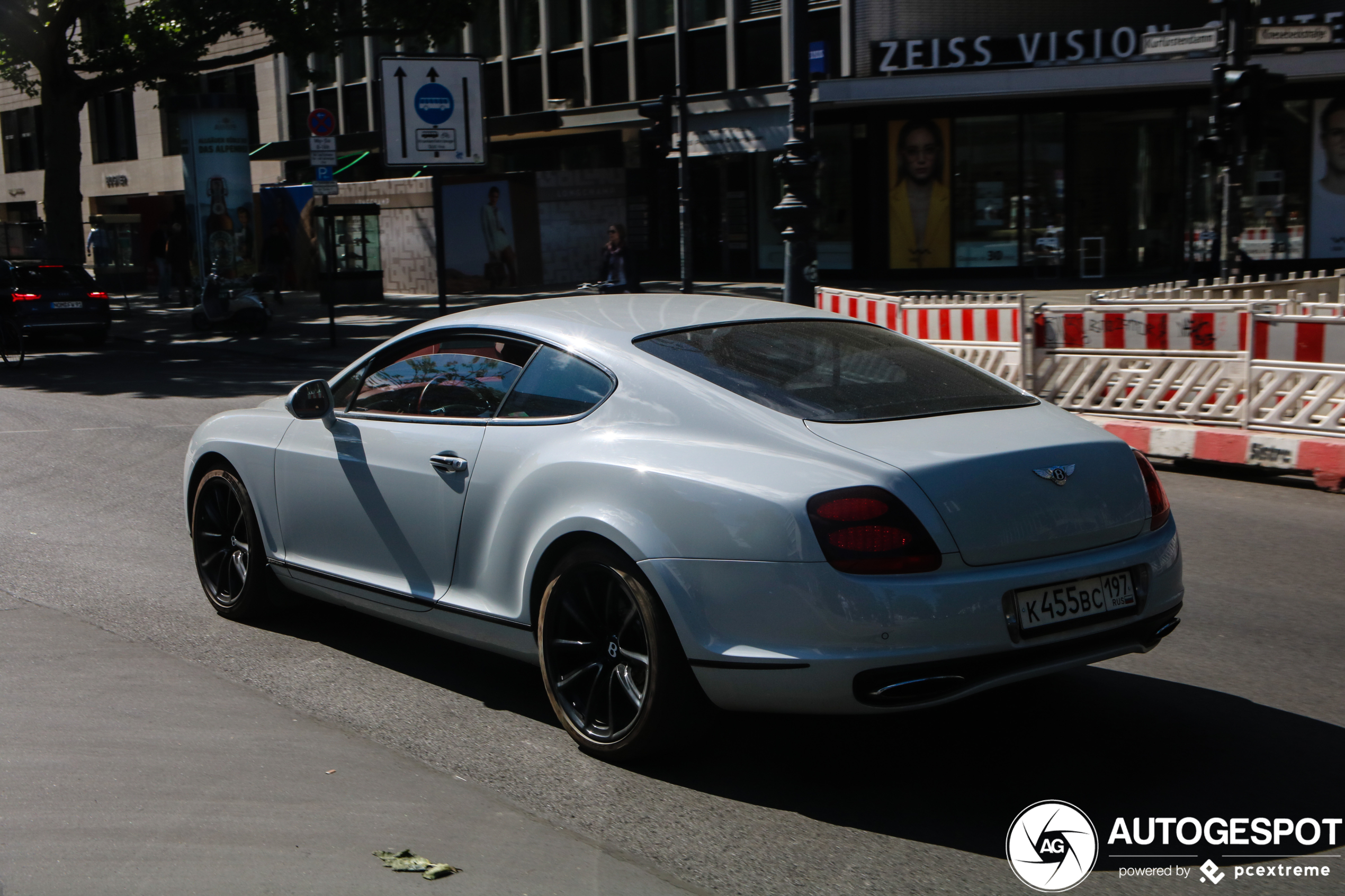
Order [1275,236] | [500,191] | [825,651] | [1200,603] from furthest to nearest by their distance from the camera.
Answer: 1. [500,191]
2. [1275,236]
3. [1200,603]
4. [825,651]

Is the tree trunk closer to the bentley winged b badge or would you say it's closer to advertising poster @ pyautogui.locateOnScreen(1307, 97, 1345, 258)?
advertising poster @ pyautogui.locateOnScreen(1307, 97, 1345, 258)

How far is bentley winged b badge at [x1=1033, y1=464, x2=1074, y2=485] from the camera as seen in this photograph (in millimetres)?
4051

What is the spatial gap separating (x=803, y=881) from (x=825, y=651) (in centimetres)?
62

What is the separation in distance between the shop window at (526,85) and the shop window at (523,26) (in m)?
0.26

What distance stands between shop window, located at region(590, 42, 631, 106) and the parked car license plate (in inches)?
1145

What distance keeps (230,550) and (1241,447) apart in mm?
6954

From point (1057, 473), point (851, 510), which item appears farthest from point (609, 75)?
point (851, 510)

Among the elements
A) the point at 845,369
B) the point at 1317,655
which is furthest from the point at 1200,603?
the point at 845,369

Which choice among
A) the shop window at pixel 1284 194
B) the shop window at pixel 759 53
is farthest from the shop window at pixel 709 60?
the shop window at pixel 1284 194

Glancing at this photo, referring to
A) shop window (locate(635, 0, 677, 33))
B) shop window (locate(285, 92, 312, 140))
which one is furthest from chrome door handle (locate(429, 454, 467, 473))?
shop window (locate(285, 92, 312, 140))

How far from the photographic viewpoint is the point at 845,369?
15.1 ft

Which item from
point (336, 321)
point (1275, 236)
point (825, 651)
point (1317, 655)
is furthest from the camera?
point (1275, 236)

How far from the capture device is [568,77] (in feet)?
111

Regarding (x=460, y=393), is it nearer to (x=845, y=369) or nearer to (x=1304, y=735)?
(x=845, y=369)
